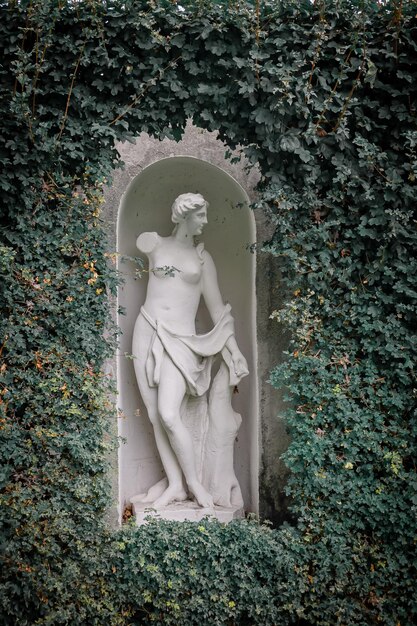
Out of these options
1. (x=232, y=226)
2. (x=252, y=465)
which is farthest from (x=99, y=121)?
(x=252, y=465)

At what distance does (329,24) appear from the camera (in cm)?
478

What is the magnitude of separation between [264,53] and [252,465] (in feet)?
9.23

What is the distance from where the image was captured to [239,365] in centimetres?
533

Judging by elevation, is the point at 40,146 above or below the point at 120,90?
below

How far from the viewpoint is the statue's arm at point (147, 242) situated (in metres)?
5.38

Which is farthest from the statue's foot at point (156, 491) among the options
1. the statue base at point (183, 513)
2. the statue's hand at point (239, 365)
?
the statue's hand at point (239, 365)

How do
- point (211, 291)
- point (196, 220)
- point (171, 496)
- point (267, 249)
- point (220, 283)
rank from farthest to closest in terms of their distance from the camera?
1. point (220, 283)
2. point (211, 291)
3. point (196, 220)
4. point (171, 496)
5. point (267, 249)

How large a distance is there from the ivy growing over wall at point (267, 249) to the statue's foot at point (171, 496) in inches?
16.2

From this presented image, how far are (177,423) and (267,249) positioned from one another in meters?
1.33

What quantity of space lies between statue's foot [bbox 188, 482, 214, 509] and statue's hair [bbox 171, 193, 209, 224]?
185 cm

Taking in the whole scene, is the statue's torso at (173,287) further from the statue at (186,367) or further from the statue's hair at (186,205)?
the statue's hair at (186,205)

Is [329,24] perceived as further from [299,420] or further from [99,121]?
[299,420]

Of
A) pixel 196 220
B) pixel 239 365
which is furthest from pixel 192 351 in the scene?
pixel 196 220

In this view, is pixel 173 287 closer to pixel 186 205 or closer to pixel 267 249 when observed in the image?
pixel 186 205
